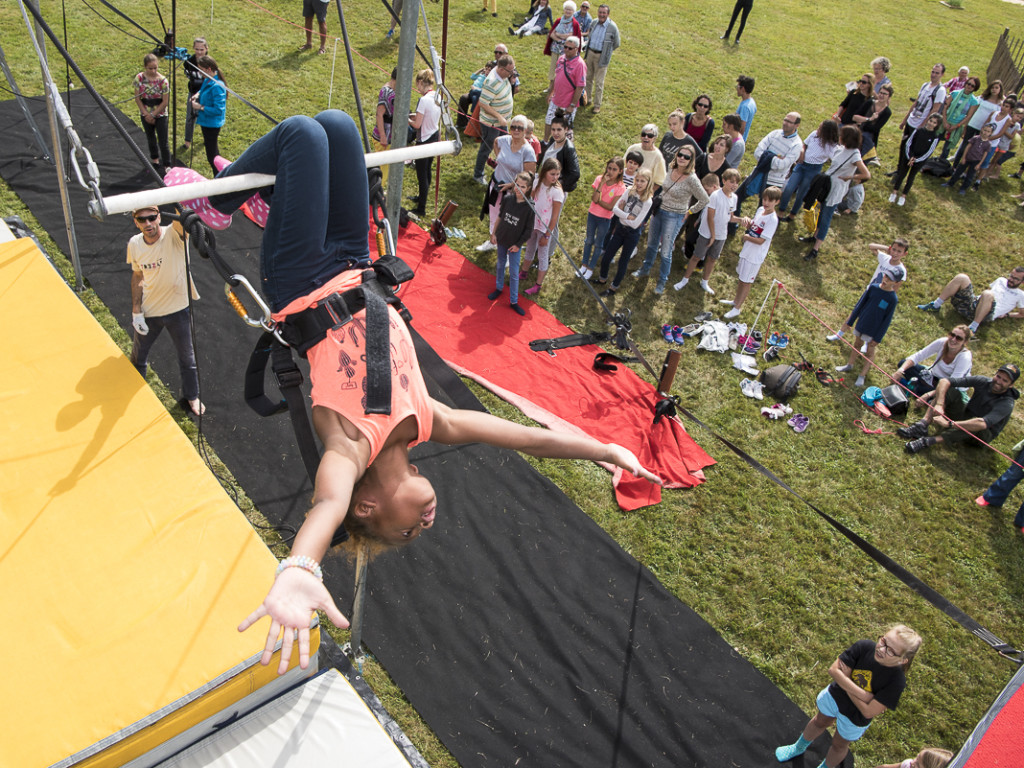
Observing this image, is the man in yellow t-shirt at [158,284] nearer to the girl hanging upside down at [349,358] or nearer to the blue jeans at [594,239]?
the girl hanging upside down at [349,358]

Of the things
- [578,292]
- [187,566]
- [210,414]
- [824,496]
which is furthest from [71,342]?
[824,496]

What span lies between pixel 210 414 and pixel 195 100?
4462 mm

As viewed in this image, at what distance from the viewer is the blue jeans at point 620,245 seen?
25.1ft

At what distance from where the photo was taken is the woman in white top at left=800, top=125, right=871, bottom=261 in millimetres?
8672

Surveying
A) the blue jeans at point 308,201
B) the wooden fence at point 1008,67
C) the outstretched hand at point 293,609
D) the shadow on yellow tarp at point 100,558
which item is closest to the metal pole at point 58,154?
the shadow on yellow tarp at point 100,558

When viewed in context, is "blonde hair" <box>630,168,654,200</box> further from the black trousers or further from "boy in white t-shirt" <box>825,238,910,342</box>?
the black trousers

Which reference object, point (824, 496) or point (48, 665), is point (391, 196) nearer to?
point (48, 665)

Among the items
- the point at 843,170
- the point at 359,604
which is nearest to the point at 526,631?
the point at 359,604

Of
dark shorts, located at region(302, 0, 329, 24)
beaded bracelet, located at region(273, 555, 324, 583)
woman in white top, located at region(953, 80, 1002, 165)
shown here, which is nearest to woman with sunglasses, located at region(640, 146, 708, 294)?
woman in white top, located at region(953, 80, 1002, 165)

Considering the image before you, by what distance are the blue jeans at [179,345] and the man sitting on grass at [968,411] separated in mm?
6342

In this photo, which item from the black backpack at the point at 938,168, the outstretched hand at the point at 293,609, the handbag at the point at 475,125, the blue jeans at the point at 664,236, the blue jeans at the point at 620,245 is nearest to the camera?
the outstretched hand at the point at 293,609

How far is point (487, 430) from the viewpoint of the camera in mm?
3104

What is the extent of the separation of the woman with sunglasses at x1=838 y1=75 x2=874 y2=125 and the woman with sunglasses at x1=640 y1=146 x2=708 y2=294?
366 centimetres

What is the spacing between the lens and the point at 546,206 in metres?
7.36
